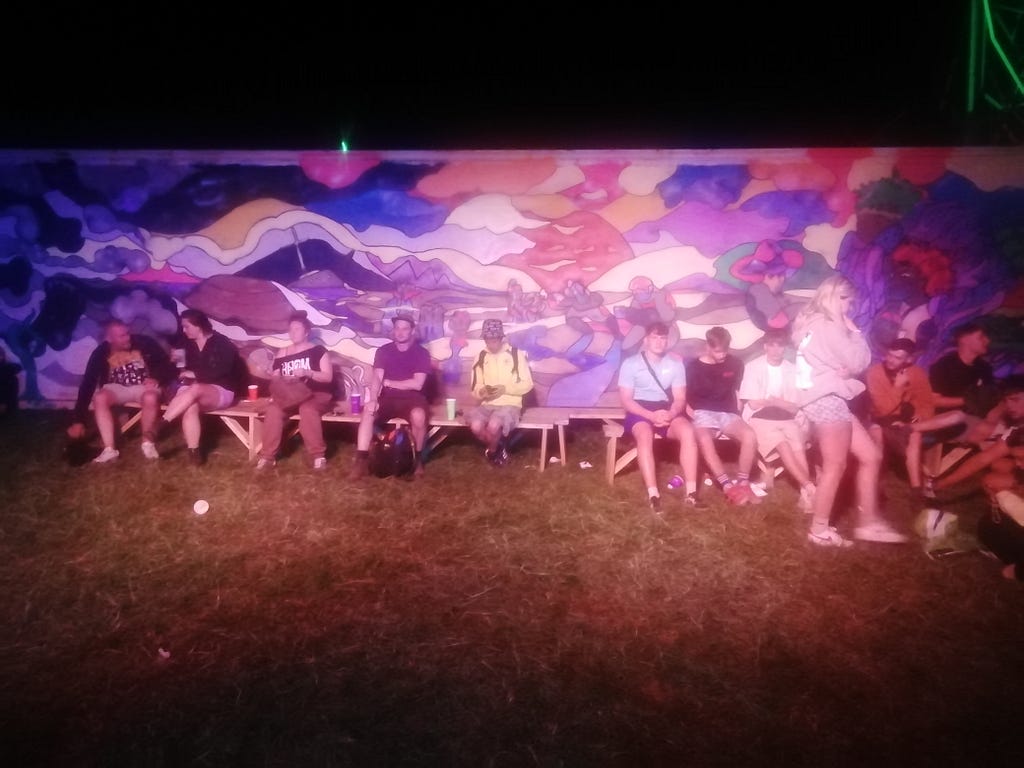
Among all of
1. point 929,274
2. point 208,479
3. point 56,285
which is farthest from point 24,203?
point 929,274

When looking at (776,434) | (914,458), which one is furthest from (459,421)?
(914,458)

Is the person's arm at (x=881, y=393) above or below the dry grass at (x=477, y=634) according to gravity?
above

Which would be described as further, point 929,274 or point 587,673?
point 929,274

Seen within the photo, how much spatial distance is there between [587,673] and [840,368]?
322 cm

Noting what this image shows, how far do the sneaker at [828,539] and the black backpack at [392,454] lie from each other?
363cm

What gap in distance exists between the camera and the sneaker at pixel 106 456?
559cm

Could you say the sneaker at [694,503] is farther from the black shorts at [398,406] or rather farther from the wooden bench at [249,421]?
the wooden bench at [249,421]

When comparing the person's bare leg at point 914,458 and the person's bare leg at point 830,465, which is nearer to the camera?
the person's bare leg at point 830,465

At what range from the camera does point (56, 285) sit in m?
6.95

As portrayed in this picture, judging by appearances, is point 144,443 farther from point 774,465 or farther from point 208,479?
point 774,465

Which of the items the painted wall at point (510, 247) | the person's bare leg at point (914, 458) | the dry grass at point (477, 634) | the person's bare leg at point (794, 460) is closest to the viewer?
the dry grass at point (477, 634)

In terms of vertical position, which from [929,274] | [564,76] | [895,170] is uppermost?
[564,76]

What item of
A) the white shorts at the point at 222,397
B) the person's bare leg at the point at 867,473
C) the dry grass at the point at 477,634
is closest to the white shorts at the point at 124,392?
the white shorts at the point at 222,397

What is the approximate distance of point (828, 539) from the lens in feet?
14.3
